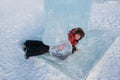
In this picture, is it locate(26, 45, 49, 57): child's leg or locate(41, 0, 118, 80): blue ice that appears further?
locate(26, 45, 49, 57): child's leg

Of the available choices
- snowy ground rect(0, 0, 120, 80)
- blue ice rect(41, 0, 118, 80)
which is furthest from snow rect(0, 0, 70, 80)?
blue ice rect(41, 0, 118, 80)

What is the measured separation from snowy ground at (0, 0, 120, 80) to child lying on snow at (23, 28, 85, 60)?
7 cm

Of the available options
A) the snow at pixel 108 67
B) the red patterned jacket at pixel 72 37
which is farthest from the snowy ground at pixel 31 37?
the red patterned jacket at pixel 72 37

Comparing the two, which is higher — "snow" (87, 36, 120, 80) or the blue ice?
the blue ice

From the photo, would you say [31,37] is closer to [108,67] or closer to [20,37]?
[20,37]

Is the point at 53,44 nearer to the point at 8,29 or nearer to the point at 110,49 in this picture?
the point at 110,49

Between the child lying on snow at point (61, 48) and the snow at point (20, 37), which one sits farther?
the child lying on snow at point (61, 48)

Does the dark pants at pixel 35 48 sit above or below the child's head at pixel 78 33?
below

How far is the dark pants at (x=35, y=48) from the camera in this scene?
1.96 m

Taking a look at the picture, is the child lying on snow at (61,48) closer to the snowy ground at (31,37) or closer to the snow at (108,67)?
the snowy ground at (31,37)

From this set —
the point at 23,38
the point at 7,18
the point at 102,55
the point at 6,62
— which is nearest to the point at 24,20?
the point at 7,18

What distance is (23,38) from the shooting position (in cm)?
238

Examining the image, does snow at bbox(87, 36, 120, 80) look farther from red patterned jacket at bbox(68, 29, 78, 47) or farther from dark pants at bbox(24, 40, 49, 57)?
dark pants at bbox(24, 40, 49, 57)

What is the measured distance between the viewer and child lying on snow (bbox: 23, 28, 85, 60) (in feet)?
6.37
